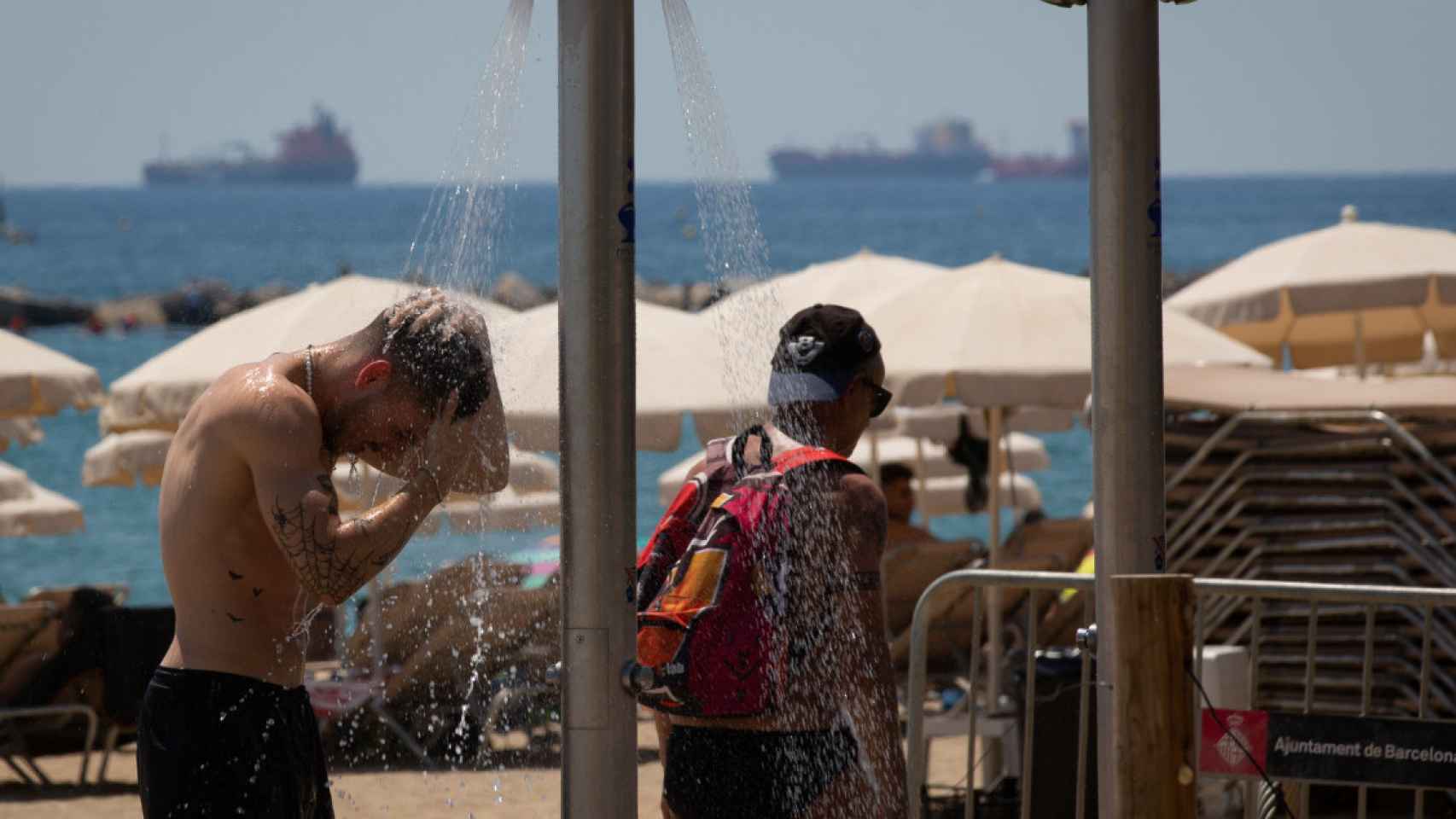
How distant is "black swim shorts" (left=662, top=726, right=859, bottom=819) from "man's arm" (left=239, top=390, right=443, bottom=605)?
63 centimetres

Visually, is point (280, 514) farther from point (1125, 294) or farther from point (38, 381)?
point (38, 381)

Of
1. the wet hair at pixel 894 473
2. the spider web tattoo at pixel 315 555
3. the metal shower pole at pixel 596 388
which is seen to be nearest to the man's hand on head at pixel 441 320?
the spider web tattoo at pixel 315 555

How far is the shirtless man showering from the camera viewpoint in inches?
116

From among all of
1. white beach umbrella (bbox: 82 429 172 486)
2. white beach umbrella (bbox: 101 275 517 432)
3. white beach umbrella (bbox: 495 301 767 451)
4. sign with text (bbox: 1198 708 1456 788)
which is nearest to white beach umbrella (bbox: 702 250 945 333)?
white beach umbrella (bbox: 495 301 767 451)

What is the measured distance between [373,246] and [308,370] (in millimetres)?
96924

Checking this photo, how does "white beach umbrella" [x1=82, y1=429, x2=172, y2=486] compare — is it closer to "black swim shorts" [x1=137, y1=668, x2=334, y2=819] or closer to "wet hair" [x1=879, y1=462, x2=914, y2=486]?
"wet hair" [x1=879, y1=462, x2=914, y2=486]

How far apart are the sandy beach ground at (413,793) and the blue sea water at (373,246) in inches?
61.2

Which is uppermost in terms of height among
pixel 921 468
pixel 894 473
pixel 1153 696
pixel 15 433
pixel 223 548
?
pixel 223 548

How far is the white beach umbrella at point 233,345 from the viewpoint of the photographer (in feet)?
31.6

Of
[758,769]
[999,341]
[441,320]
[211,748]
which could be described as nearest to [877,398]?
[758,769]

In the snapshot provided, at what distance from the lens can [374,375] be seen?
301 cm

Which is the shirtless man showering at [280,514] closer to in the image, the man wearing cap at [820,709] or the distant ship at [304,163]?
the man wearing cap at [820,709]

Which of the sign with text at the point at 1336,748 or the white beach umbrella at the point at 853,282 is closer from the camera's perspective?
the sign with text at the point at 1336,748

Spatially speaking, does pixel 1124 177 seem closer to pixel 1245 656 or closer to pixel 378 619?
pixel 1245 656
